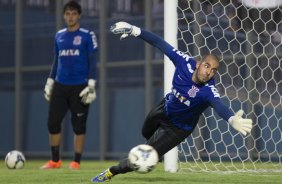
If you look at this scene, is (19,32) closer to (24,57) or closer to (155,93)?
(24,57)

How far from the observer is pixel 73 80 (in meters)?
9.09

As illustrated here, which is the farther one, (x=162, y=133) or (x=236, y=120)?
(x=162, y=133)

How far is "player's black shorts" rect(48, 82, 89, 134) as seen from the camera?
9000mm

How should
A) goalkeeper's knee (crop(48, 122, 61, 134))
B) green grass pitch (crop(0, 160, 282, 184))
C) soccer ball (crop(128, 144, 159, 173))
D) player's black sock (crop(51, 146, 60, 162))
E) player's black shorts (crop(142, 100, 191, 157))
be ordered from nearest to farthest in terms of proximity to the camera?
soccer ball (crop(128, 144, 159, 173)), player's black shorts (crop(142, 100, 191, 157)), green grass pitch (crop(0, 160, 282, 184)), goalkeeper's knee (crop(48, 122, 61, 134)), player's black sock (crop(51, 146, 60, 162))

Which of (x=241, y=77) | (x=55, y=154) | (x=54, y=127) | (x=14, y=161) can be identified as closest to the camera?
(x=14, y=161)

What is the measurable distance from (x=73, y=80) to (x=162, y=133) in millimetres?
2611

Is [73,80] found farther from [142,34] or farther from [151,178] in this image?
[142,34]

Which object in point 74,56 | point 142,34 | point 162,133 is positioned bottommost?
point 162,133

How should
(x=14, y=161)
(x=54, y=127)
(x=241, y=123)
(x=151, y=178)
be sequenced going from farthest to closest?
1. (x=54, y=127)
2. (x=14, y=161)
3. (x=151, y=178)
4. (x=241, y=123)

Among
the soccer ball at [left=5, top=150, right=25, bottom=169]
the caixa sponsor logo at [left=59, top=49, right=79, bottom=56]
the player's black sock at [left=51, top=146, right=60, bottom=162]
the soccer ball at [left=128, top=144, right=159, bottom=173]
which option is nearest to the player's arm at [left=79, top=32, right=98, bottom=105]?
the caixa sponsor logo at [left=59, top=49, right=79, bottom=56]

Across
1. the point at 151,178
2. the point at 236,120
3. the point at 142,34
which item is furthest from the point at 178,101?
the point at 236,120

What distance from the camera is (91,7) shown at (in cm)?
1285

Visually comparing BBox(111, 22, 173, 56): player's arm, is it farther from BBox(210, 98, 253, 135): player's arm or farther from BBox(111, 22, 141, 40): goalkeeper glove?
BBox(210, 98, 253, 135): player's arm

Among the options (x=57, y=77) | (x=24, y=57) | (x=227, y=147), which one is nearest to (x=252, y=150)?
(x=227, y=147)
